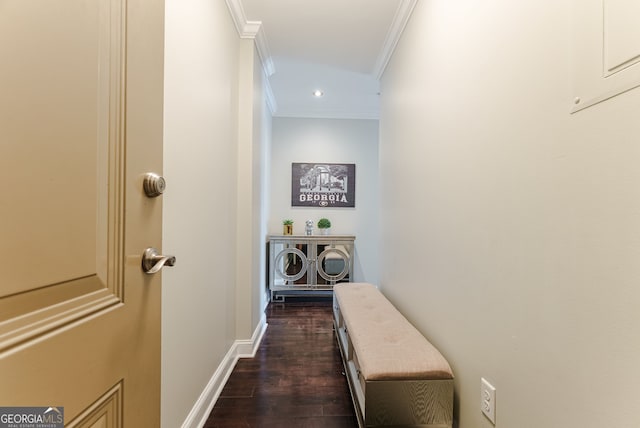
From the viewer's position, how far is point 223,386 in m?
1.89

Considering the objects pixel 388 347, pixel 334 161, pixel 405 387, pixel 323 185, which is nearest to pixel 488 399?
pixel 405 387

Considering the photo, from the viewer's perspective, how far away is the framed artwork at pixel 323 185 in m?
4.05

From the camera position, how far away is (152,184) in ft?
2.19

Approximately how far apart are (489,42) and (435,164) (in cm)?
60

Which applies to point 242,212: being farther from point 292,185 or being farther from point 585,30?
point 585,30

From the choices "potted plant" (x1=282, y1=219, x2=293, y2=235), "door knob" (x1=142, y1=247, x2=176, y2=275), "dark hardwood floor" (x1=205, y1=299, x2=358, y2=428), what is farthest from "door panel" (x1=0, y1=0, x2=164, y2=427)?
"potted plant" (x1=282, y1=219, x2=293, y2=235)

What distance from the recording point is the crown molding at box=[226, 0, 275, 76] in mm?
1991

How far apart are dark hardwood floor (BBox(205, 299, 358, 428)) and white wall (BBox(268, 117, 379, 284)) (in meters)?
1.57

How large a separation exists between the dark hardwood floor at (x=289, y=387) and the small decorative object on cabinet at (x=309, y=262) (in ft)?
2.87

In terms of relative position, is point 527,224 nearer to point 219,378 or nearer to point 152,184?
point 152,184

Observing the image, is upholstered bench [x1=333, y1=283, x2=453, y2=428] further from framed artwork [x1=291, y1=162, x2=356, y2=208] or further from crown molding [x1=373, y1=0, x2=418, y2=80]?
framed artwork [x1=291, y1=162, x2=356, y2=208]

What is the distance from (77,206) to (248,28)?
2.24m

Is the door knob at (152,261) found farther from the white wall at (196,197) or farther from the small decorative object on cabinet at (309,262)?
the small decorative object on cabinet at (309,262)

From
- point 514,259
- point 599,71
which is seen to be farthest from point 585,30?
point 514,259
